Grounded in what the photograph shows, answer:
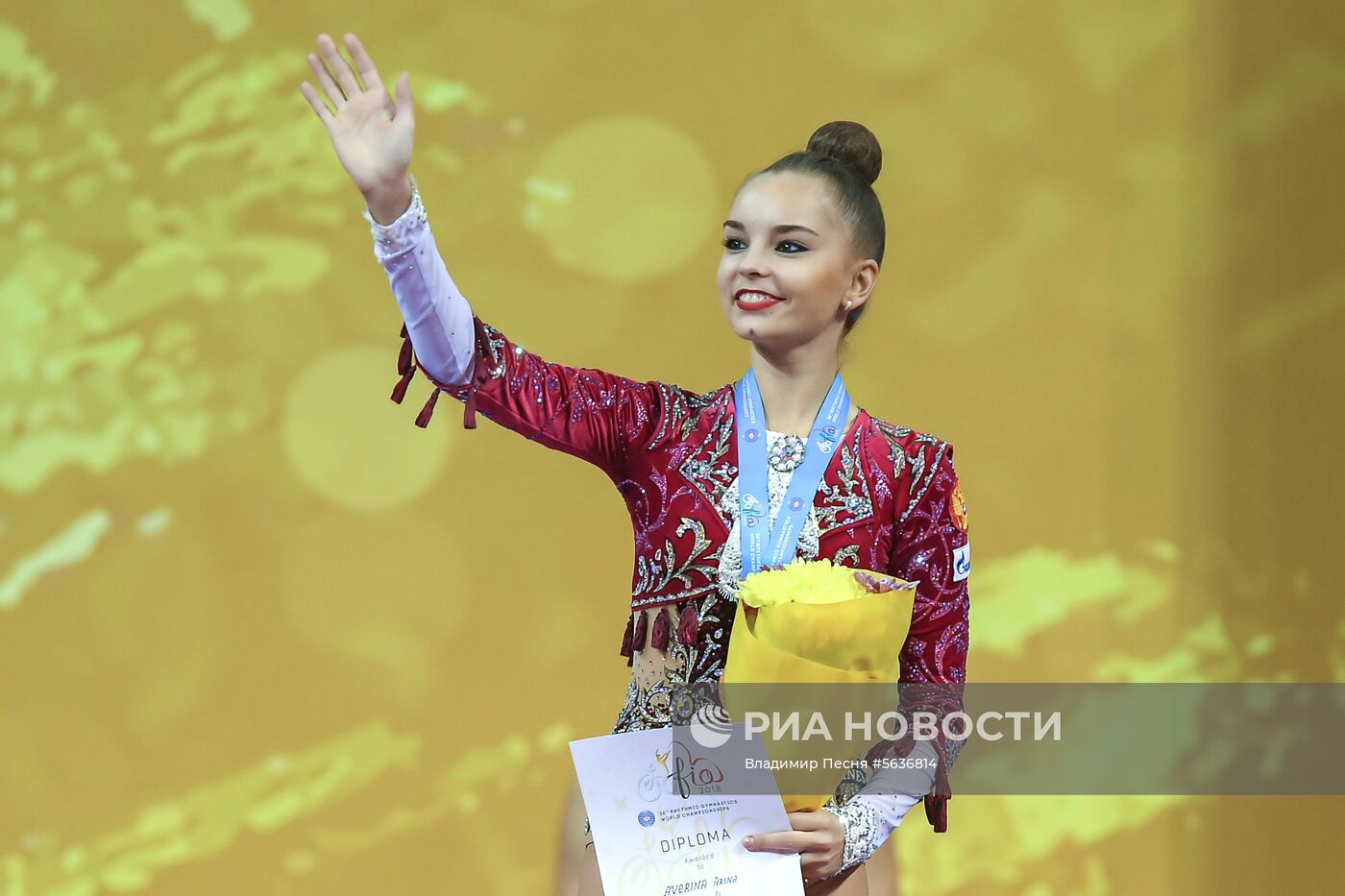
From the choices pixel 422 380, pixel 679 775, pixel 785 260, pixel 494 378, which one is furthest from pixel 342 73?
pixel 422 380

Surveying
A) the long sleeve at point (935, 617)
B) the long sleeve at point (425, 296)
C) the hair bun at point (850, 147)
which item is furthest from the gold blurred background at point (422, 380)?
the long sleeve at point (425, 296)

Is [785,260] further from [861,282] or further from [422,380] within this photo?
[422,380]

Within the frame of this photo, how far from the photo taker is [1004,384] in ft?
8.73

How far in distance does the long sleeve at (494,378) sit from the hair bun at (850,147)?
1.04 ft

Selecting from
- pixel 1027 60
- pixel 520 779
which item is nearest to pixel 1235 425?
pixel 1027 60

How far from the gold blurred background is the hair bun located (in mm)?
881

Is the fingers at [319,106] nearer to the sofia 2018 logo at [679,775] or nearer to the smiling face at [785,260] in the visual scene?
the smiling face at [785,260]

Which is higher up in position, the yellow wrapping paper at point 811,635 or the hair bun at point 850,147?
the hair bun at point 850,147

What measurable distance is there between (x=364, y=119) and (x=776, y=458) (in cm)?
54

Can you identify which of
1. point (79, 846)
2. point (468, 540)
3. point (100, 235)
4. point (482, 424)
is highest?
point (100, 235)

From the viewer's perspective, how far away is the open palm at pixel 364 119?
134 cm

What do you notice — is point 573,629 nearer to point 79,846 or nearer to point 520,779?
point 520,779

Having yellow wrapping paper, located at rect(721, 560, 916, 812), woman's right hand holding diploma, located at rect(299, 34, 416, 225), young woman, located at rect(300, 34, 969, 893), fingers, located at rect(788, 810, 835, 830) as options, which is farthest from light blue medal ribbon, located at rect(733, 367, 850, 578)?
woman's right hand holding diploma, located at rect(299, 34, 416, 225)

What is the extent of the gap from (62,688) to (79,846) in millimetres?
266
